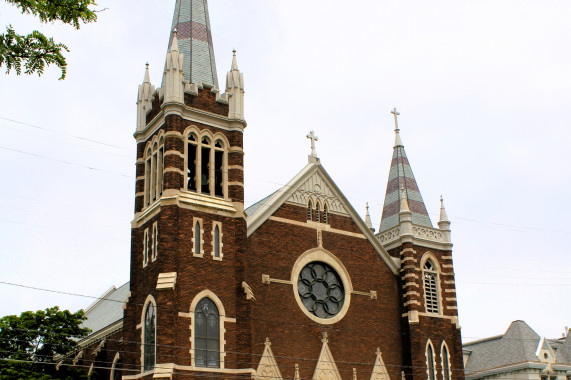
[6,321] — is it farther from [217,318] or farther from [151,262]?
[217,318]

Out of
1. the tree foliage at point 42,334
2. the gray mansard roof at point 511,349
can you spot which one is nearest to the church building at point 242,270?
the tree foliage at point 42,334

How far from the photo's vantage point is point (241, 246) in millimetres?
31359

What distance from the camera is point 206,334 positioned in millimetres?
29172

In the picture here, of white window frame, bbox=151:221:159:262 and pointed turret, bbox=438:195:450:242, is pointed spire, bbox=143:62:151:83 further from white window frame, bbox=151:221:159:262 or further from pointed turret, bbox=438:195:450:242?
pointed turret, bbox=438:195:450:242

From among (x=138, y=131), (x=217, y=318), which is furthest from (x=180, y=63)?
(x=217, y=318)

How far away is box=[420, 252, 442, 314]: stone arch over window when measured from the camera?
124 feet

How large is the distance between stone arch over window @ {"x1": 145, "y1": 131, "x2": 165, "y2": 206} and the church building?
0.21ft

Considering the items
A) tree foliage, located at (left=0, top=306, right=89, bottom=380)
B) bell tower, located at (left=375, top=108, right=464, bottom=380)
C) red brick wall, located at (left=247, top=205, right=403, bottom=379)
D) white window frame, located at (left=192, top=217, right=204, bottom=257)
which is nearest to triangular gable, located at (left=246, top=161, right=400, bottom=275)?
red brick wall, located at (left=247, top=205, right=403, bottom=379)

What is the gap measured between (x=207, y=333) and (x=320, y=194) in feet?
33.5

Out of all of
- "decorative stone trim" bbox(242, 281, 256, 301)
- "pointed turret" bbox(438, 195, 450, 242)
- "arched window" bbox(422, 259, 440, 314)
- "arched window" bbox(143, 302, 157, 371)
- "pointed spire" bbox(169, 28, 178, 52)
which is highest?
"pointed spire" bbox(169, 28, 178, 52)

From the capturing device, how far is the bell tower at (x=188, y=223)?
28.8 meters

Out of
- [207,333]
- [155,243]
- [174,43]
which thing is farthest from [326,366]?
[174,43]

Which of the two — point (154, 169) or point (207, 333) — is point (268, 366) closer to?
point (207, 333)

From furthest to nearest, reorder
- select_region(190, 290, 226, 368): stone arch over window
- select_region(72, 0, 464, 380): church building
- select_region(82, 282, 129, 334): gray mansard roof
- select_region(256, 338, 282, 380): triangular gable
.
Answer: select_region(82, 282, 129, 334): gray mansard roof, select_region(256, 338, 282, 380): triangular gable, select_region(72, 0, 464, 380): church building, select_region(190, 290, 226, 368): stone arch over window
